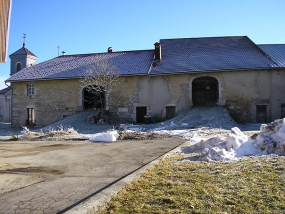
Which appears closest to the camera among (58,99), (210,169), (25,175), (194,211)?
(194,211)

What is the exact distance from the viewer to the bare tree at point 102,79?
65.7ft

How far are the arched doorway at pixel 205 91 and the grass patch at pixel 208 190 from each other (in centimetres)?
1593

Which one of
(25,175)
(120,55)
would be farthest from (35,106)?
(25,175)

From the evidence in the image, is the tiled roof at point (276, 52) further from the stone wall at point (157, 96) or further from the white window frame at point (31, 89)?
the white window frame at point (31, 89)

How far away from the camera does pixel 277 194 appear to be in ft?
10.2

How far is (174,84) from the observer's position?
19891 mm

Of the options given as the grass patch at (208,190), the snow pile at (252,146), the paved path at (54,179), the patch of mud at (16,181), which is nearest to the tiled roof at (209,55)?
the snow pile at (252,146)

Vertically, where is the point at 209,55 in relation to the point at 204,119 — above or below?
above

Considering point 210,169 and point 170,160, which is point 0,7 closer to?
point 170,160

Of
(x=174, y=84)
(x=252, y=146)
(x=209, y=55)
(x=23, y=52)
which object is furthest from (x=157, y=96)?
(x=23, y=52)

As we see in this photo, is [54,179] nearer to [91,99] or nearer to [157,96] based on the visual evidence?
[157,96]

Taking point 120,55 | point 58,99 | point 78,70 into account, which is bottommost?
point 58,99

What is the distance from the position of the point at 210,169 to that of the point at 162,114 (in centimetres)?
1544

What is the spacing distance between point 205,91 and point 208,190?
17738mm
